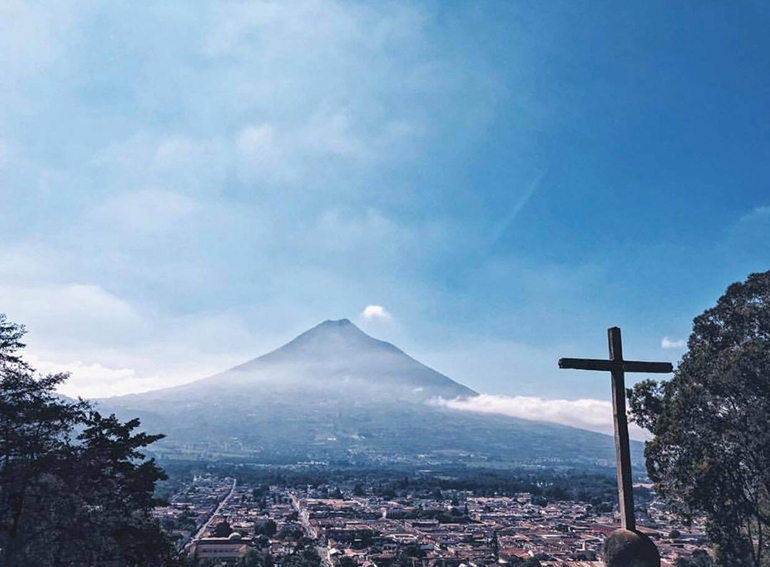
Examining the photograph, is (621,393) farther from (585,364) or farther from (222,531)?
(222,531)

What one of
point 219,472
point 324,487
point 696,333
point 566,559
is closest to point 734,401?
point 696,333

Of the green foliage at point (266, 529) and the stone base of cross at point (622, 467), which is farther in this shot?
the green foliage at point (266, 529)

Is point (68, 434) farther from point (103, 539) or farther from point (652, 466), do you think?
point (652, 466)

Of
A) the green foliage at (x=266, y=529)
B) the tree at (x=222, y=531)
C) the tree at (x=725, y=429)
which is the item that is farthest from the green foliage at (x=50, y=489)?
the green foliage at (x=266, y=529)

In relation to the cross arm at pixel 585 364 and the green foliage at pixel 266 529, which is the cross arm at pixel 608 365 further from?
the green foliage at pixel 266 529

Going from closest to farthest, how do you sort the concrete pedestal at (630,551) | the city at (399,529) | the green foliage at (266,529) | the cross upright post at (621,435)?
the concrete pedestal at (630,551)
the cross upright post at (621,435)
the city at (399,529)
the green foliage at (266,529)

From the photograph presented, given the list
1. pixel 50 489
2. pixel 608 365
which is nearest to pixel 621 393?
pixel 608 365
